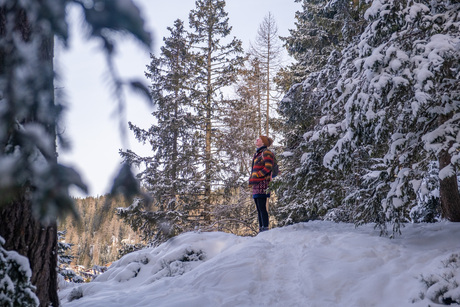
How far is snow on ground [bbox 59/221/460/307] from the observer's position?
11.5 feet

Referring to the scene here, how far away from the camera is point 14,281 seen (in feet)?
5.91

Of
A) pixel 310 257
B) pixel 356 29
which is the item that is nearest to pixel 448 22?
Result: pixel 356 29

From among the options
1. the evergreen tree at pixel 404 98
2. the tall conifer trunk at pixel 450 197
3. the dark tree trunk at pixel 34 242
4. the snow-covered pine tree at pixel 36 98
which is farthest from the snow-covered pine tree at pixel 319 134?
the snow-covered pine tree at pixel 36 98

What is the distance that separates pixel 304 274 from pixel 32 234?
3306 mm

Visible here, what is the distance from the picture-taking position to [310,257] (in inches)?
176

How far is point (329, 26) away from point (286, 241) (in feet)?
20.2

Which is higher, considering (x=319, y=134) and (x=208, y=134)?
(x=208, y=134)

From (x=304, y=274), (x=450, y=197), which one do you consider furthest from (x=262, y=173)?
(x=450, y=197)

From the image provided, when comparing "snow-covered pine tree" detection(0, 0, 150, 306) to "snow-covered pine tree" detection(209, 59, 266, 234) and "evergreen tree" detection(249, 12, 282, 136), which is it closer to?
"snow-covered pine tree" detection(209, 59, 266, 234)

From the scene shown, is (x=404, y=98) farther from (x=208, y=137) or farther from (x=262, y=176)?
(x=208, y=137)

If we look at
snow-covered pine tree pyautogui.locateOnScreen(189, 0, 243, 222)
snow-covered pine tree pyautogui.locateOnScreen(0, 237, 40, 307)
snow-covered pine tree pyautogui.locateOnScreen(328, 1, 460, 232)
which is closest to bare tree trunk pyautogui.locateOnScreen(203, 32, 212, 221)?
snow-covered pine tree pyautogui.locateOnScreen(189, 0, 243, 222)

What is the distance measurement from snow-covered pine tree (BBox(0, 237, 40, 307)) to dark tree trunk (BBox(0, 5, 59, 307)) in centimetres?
14

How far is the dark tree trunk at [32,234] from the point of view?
163 cm

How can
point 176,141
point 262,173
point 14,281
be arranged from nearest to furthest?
point 14,281 < point 262,173 < point 176,141
